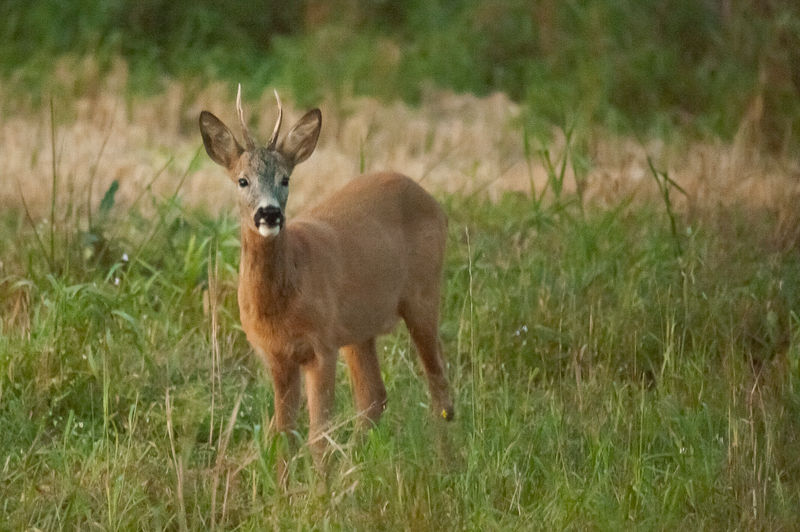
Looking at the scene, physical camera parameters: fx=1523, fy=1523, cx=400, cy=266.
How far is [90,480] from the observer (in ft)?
15.1

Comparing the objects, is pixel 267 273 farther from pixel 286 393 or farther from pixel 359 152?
pixel 359 152

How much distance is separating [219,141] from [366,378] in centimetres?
114

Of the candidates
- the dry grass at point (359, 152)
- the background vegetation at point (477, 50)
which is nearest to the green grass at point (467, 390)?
the dry grass at point (359, 152)

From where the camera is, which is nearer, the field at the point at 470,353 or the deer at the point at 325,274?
the field at the point at 470,353

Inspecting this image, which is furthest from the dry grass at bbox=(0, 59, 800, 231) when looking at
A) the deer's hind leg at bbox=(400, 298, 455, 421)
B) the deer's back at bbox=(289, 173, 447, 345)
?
the deer's hind leg at bbox=(400, 298, 455, 421)

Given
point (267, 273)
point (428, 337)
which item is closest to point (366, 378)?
point (428, 337)

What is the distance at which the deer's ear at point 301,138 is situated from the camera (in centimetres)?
521

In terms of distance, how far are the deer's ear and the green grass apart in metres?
0.44

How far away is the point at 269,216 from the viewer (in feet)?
15.9

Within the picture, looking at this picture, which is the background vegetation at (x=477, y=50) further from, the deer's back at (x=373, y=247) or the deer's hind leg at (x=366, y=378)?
the deer's hind leg at (x=366, y=378)

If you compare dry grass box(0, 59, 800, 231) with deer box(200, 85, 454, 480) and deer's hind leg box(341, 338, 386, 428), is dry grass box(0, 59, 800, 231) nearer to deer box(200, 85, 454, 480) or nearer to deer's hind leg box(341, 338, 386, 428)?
deer box(200, 85, 454, 480)

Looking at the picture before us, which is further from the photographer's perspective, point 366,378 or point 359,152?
point 359,152

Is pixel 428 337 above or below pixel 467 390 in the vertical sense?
above

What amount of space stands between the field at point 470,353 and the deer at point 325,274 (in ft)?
0.46
